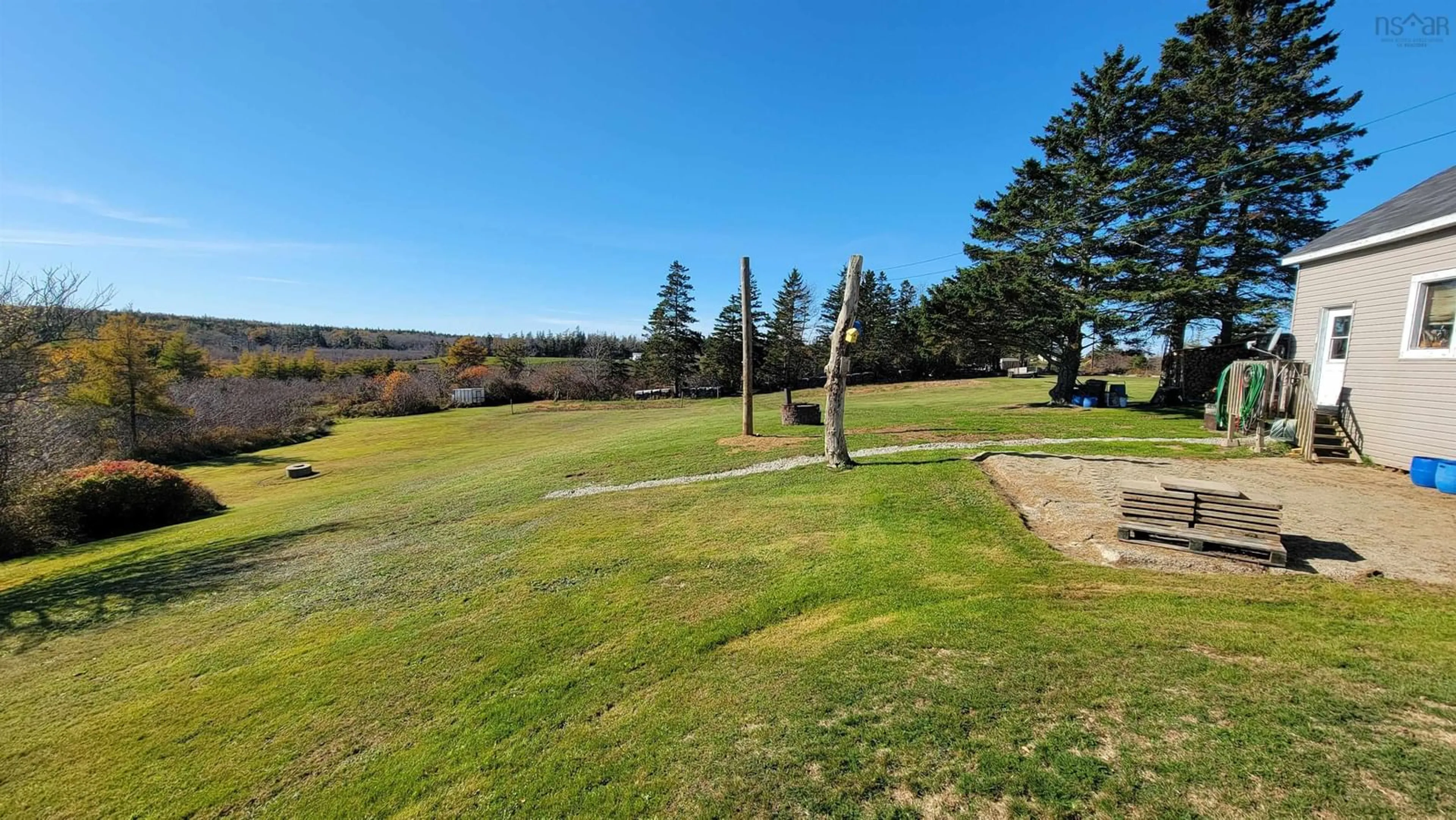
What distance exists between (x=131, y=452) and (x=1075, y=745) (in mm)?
36254

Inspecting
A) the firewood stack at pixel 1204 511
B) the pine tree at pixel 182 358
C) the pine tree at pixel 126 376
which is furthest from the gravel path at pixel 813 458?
the pine tree at pixel 182 358

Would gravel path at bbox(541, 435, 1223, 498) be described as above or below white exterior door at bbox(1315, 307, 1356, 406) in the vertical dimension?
below

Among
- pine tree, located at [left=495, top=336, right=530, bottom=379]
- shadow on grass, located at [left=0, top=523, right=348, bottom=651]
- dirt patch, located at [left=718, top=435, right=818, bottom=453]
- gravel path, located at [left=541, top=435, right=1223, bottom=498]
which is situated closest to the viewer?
shadow on grass, located at [left=0, top=523, right=348, bottom=651]

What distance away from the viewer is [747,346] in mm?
13648

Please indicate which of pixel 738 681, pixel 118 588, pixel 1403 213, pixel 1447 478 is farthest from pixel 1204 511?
pixel 118 588

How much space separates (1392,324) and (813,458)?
10295 mm

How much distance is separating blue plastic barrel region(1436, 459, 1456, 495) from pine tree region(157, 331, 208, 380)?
51.3 metres

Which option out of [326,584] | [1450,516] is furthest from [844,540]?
[1450,516]

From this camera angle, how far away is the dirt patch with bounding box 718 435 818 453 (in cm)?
1274

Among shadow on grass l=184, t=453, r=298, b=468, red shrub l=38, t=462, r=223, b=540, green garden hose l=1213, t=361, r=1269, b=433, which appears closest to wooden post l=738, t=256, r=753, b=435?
green garden hose l=1213, t=361, r=1269, b=433

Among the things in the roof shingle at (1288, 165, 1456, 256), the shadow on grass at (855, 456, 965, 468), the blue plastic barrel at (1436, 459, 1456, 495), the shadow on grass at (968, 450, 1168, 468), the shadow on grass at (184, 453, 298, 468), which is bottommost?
the shadow on grass at (184, 453, 298, 468)

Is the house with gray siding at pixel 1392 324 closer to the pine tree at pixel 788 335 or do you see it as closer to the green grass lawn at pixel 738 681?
the green grass lawn at pixel 738 681

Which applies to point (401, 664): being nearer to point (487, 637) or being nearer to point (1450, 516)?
point (487, 637)

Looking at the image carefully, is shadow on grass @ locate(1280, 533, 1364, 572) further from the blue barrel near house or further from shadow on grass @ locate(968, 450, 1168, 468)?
the blue barrel near house
